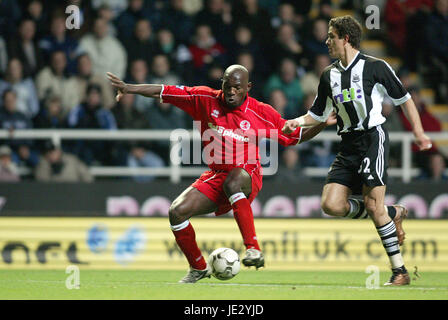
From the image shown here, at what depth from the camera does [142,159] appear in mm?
11484

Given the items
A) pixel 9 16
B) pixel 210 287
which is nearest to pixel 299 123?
pixel 210 287

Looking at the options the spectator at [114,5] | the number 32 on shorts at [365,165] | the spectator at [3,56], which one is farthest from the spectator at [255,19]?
the number 32 on shorts at [365,165]

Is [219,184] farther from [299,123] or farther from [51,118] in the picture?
[51,118]

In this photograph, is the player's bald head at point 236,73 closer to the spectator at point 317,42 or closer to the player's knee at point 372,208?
the player's knee at point 372,208

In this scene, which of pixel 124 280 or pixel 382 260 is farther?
pixel 382 260

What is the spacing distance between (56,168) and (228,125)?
13.2 feet

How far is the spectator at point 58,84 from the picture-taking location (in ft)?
38.8

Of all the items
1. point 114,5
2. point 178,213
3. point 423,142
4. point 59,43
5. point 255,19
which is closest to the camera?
point 423,142

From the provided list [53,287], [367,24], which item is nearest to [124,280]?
[53,287]

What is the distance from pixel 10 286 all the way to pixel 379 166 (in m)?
3.47

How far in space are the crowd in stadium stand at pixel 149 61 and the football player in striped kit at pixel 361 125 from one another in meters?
3.83

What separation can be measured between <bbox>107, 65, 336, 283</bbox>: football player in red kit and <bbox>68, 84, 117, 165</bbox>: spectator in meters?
3.76

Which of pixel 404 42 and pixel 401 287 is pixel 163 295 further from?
pixel 404 42

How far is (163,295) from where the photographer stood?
673cm
